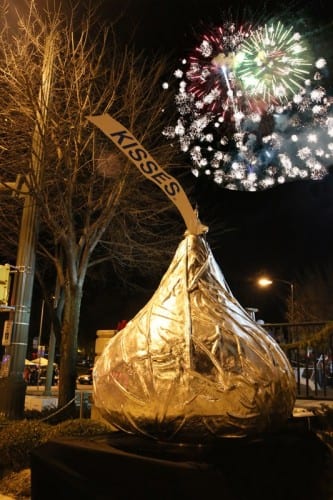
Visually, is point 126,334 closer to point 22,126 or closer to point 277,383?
point 277,383

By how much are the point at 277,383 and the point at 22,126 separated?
747 cm

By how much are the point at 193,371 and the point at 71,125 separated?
6.99m

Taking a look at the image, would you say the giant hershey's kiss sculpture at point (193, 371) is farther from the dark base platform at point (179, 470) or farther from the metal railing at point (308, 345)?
the metal railing at point (308, 345)

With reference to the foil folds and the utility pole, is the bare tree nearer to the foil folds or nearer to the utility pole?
the utility pole

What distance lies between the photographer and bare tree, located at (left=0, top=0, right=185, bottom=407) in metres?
8.70

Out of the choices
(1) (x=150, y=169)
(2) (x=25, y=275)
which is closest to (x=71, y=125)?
(2) (x=25, y=275)

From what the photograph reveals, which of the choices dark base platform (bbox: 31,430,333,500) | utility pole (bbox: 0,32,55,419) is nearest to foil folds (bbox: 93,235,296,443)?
dark base platform (bbox: 31,430,333,500)

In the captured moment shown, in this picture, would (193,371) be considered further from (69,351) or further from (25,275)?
Result: (69,351)

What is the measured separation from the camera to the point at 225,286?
3.97 metres

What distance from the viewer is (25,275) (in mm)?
7809

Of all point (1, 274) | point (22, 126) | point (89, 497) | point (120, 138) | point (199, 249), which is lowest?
point (89, 497)

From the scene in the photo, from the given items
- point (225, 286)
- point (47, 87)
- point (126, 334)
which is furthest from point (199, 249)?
point (47, 87)

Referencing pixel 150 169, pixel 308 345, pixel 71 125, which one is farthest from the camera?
pixel 71 125

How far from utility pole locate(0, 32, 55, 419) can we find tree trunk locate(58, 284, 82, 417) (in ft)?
5.48
